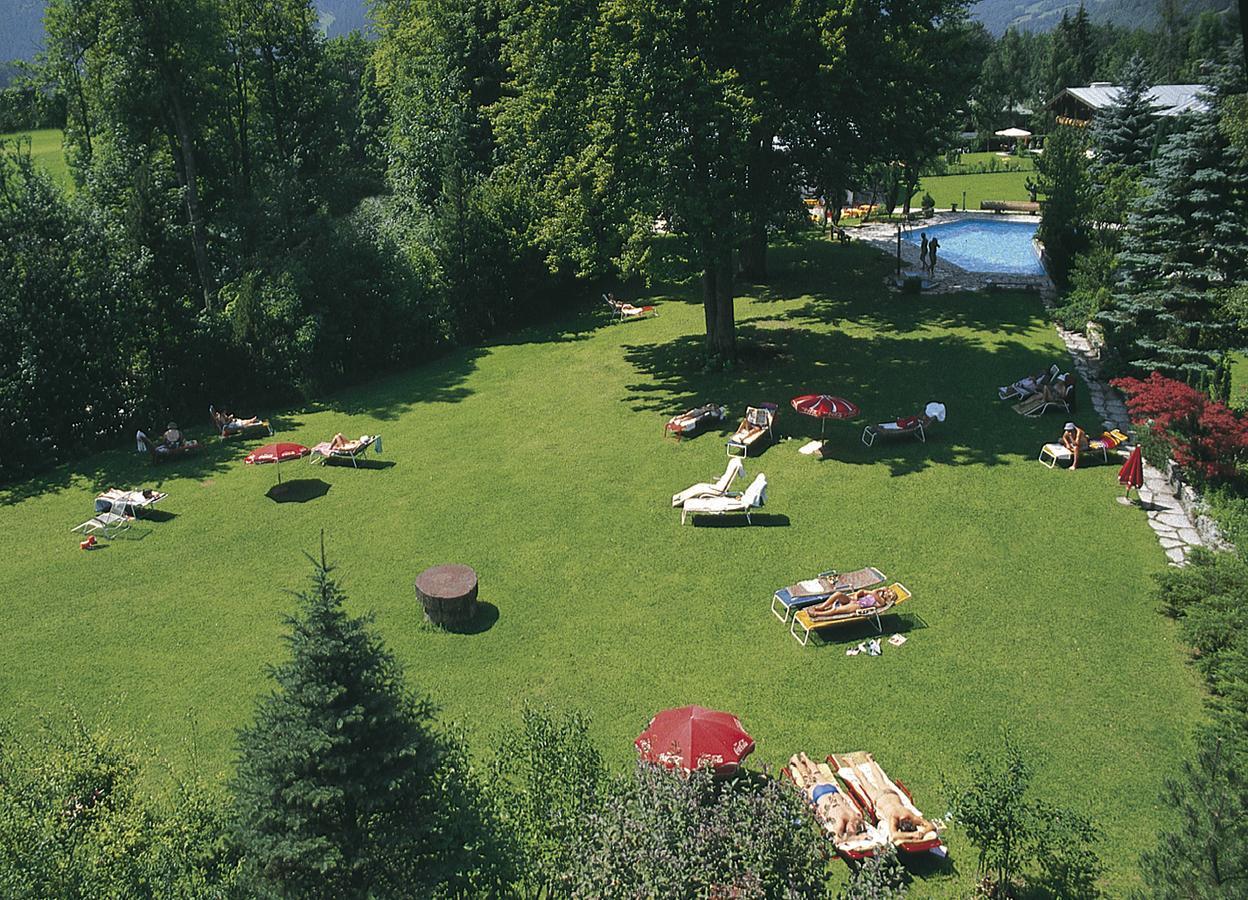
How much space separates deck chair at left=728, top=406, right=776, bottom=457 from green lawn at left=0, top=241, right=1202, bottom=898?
0.45 meters

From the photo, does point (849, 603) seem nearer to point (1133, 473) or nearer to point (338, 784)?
point (1133, 473)

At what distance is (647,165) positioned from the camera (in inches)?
869

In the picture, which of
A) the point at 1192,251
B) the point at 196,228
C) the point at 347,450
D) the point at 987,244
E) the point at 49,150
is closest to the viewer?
the point at 1192,251

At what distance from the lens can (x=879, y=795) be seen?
396 inches

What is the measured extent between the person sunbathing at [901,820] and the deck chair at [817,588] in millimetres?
4404

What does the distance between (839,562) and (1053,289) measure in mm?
20041

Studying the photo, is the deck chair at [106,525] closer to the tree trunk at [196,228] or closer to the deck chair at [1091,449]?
the tree trunk at [196,228]

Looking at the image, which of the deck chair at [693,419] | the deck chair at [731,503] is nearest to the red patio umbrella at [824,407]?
the deck chair at [693,419]

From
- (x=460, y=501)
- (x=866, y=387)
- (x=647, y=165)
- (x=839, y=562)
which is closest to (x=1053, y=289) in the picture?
(x=866, y=387)

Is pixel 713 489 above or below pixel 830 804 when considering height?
above

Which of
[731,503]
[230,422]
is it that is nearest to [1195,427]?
[731,503]

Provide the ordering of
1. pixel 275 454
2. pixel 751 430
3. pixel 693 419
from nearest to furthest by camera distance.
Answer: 1. pixel 275 454
2. pixel 751 430
3. pixel 693 419

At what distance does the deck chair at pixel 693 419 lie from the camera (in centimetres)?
2109

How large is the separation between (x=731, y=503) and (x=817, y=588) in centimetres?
330
